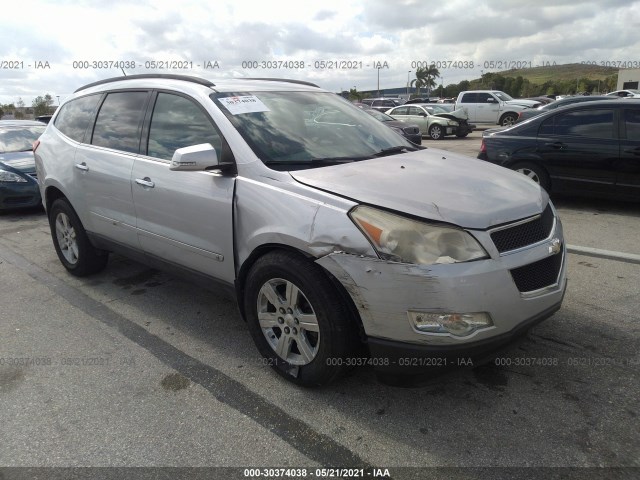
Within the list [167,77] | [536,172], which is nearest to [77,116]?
[167,77]

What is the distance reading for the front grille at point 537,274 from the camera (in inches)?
97.3

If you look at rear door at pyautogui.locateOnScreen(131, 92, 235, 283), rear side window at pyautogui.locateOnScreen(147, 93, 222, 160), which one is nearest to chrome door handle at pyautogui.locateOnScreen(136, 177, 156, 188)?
rear door at pyautogui.locateOnScreen(131, 92, 235, 283)

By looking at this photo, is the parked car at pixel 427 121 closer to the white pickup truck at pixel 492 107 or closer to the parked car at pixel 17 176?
the white pickup truck at pixel 492 107

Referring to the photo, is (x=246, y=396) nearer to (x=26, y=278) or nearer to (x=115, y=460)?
(x=115, y=460)

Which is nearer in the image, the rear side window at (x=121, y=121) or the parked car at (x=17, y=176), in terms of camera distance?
the rear side window at (x=121, y=121)

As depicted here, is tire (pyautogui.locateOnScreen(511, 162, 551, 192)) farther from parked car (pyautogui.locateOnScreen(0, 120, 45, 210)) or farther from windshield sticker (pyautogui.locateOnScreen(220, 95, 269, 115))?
parked car (pyautogui.locateOnScreen(0, 120, 45, 210))

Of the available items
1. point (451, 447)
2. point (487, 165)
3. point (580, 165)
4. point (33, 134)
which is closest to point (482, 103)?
point (580, 165)

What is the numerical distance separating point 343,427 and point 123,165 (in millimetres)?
2627

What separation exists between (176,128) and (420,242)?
6.81 ft

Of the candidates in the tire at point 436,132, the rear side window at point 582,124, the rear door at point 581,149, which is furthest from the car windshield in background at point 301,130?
the tire at point 436,132

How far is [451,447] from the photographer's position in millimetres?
2381

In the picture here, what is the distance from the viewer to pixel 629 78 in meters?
62.5

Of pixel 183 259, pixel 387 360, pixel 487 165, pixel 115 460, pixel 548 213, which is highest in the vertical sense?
pixel 487 165

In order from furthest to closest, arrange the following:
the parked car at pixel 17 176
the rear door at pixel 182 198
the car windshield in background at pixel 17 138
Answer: the car windshield in background at pixel 17 138, the parked car at pixel 17 176, the rear door at pixel 182 198
